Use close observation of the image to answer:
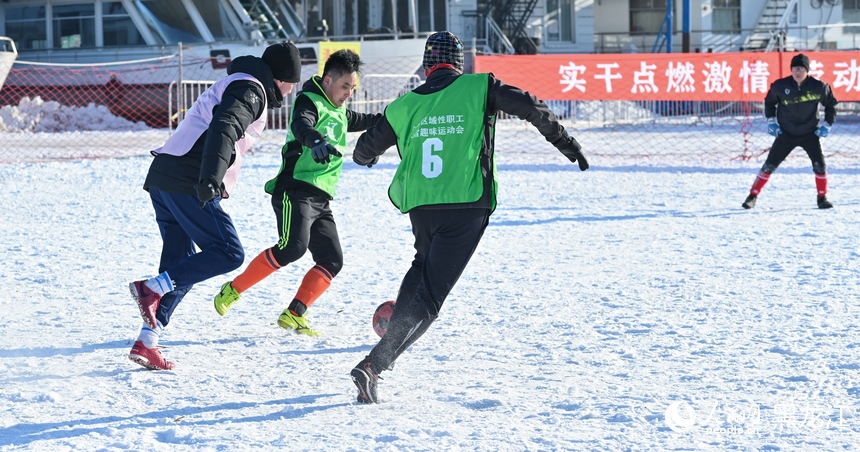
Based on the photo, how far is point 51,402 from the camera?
4.02 m

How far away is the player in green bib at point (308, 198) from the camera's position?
507cm

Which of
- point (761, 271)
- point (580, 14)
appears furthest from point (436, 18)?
point (761, 271)

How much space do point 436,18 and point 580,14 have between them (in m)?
5.69

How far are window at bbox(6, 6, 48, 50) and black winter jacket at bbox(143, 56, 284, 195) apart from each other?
78.7 feet

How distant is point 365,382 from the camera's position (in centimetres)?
399

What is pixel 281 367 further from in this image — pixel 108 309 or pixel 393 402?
pixel 108 309

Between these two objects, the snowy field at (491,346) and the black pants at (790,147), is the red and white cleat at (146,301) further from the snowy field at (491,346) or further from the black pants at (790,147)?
the black pants at (790,147)

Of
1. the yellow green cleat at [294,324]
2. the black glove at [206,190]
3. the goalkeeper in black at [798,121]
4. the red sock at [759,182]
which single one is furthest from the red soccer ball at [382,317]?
the red sock at [759,182]

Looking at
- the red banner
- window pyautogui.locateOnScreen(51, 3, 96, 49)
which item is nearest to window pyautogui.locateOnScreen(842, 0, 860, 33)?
the red banner

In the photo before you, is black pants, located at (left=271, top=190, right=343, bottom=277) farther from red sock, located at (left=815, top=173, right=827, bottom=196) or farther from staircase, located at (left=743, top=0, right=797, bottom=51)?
staircase, located at (left=743, top=0, right=797, bottom=51)

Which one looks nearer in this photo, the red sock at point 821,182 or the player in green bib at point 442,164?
the player in green bib at point 442,164

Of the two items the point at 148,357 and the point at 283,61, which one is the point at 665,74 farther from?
the point at 148,357

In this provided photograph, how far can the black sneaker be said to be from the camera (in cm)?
399

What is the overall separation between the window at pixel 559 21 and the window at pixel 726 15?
4.64 m
